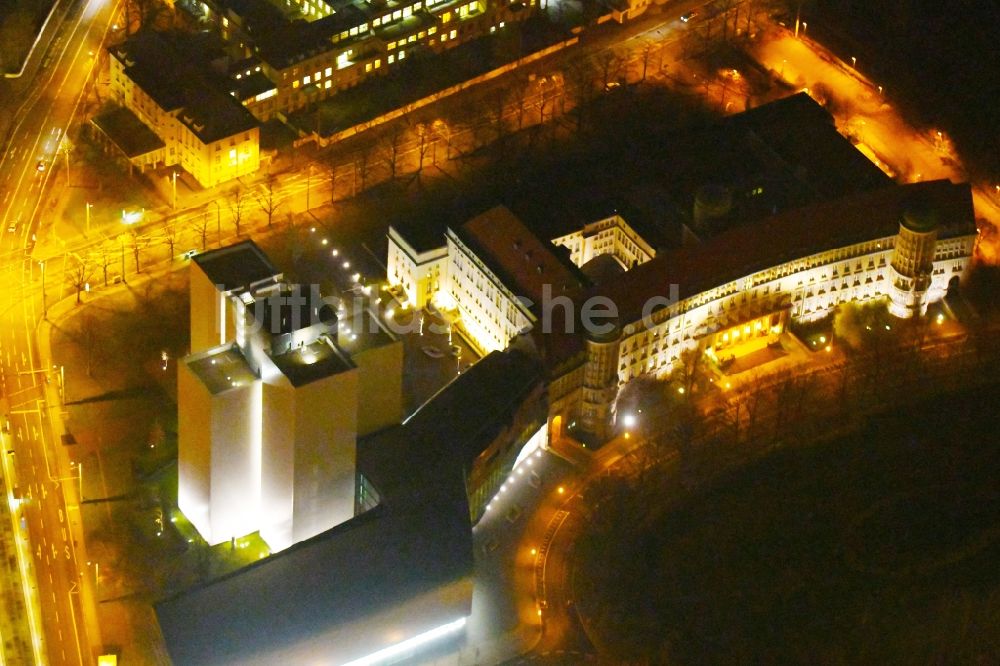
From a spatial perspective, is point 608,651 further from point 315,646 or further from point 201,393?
point 201,393

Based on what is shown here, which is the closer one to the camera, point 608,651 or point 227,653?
point 227,653

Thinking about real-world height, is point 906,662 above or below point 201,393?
below

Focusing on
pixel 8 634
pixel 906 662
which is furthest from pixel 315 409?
pixel 906 662

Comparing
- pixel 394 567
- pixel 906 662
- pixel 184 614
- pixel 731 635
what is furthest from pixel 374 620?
pixel 906 662

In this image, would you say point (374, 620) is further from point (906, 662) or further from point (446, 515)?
point (906, 662)

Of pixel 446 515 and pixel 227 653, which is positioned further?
pixel 446 515

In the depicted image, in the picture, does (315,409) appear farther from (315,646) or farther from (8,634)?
(8,634)

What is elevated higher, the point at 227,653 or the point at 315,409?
the point at 315,409

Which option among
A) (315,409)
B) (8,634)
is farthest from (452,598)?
(8,634)
